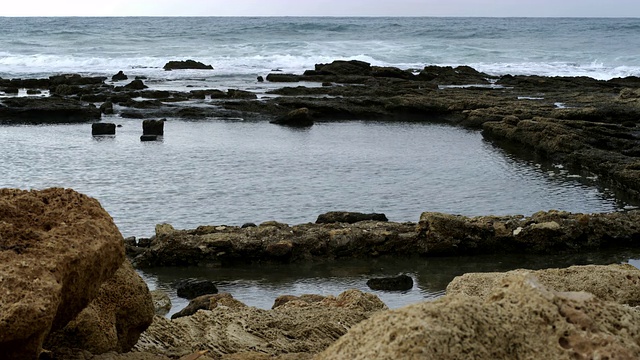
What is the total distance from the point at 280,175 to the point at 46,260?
11.9 m

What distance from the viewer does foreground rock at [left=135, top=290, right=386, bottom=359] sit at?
477 centimetres

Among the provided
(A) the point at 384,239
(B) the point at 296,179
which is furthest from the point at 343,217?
(B) the point at 296,179

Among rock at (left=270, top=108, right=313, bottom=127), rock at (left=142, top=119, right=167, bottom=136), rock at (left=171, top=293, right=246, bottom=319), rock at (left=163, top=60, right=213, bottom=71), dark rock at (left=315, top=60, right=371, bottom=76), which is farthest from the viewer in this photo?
rock at (left=163, top=60, right=213, bottom=71)

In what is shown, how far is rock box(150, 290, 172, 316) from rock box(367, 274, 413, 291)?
219 cm

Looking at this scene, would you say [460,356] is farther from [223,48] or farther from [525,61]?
[223,48]

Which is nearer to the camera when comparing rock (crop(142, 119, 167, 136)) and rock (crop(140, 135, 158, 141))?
rock (crop(140, 135, 158, 141))

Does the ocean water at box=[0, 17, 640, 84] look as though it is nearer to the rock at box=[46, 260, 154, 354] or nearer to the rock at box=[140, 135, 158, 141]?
the rock at box=[140, 135, 158, 141]

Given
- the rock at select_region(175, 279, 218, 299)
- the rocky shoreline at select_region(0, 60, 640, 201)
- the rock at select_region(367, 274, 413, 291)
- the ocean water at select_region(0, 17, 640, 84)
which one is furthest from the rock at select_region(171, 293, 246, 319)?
the ocean water at select_region(0, 17, 640, 84)

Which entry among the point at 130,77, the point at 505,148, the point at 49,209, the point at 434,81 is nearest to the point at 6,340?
the point at 49,209

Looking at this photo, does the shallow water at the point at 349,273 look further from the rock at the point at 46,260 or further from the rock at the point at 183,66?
the rock at the point at 183,66

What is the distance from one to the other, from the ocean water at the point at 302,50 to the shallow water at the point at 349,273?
28.2 meters

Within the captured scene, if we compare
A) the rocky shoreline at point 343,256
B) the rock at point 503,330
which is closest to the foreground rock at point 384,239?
the rocky shoreline at point 343,256

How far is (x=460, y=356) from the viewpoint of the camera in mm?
2502

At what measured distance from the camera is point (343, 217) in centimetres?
1116
